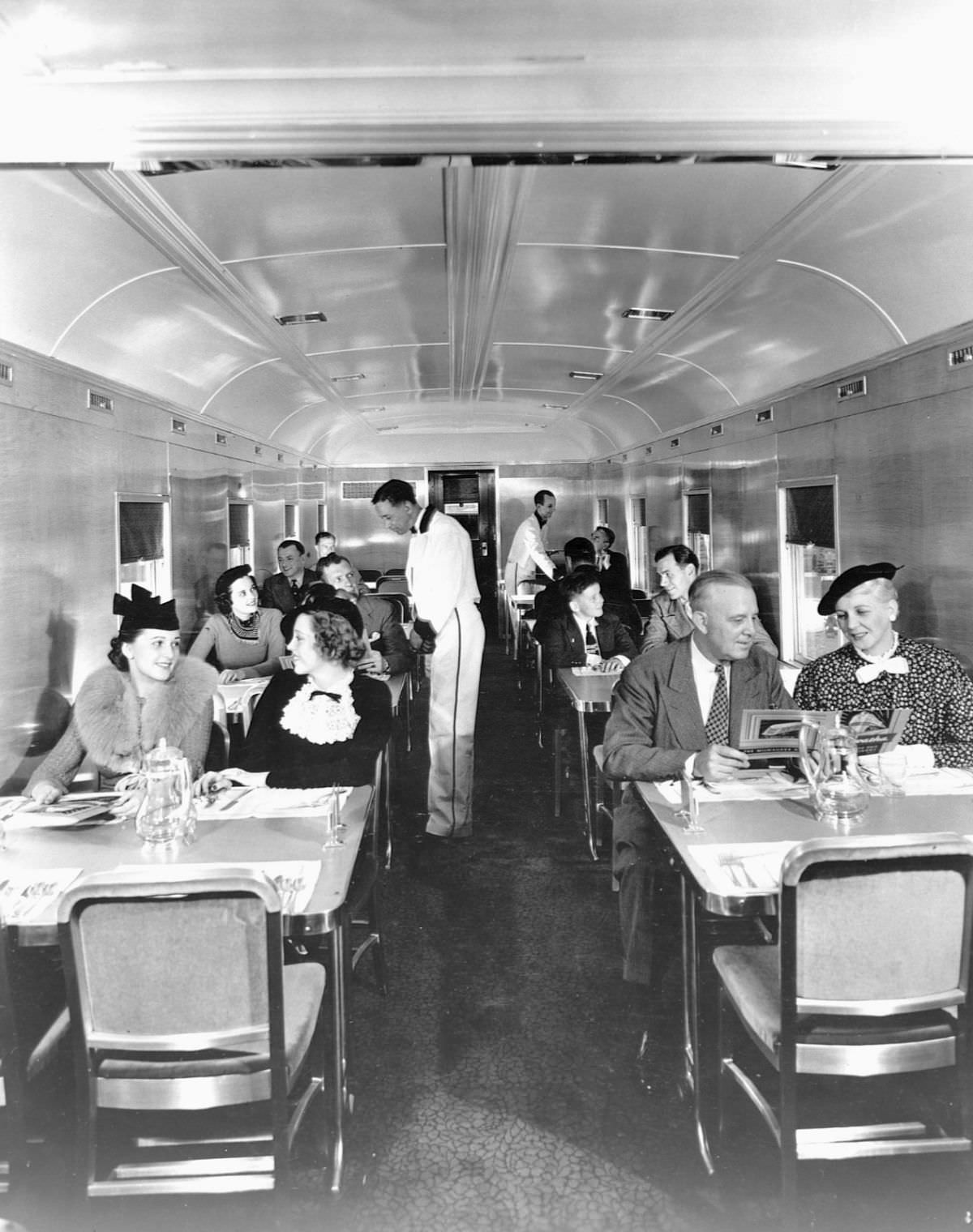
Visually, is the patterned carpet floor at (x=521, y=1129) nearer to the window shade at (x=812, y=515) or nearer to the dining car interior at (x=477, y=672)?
the dining car interior at (x=477, y=672)

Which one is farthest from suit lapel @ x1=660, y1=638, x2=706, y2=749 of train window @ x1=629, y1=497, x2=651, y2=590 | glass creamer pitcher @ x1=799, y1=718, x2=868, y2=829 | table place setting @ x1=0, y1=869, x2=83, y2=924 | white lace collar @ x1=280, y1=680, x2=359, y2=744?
train window @ x1=629, y1=497, x2=651, y2=590

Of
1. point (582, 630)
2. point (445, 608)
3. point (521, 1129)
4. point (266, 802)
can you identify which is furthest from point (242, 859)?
point (582, 630)

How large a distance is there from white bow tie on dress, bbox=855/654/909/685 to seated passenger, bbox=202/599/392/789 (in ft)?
6.33

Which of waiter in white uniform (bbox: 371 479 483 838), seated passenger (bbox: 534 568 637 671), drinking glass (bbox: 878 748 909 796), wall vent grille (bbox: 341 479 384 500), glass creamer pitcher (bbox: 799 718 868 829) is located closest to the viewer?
glass creamer pitcher (bbox: 799 718 868 829)

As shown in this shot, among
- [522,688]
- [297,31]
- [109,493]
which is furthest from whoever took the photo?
[522,688]

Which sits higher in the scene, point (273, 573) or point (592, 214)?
point (592, 214)

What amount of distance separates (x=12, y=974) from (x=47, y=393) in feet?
10.1

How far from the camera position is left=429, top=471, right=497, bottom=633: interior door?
14891 millimetres

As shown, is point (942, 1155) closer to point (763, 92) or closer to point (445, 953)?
point (445, 953)

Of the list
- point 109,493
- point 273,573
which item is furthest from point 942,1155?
point 273,573

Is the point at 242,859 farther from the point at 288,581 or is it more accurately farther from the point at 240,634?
the point at 288,581

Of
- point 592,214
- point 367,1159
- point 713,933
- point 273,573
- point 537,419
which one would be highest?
point 537,419

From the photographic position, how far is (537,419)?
1309 cm

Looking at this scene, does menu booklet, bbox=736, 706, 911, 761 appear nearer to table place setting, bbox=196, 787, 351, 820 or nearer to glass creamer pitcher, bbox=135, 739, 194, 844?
table place setting, bbox=196, 787, 351, 820
